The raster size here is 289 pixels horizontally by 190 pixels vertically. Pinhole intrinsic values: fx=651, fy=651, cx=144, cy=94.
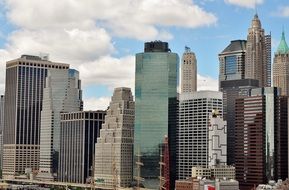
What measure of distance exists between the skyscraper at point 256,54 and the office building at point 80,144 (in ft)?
158

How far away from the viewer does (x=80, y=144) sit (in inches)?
6821

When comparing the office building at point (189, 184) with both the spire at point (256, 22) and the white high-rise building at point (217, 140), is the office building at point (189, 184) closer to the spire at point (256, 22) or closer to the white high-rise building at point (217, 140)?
the white high-rise building at point (217, 140)

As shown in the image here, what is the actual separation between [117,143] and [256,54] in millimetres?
61735

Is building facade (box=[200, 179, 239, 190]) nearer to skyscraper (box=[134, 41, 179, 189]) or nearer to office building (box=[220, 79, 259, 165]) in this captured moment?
skyscraper (box=[134, 41, 179, 189])

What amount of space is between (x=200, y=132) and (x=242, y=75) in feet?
182

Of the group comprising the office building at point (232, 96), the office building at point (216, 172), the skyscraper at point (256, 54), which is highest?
the skyscraper at point (256, 54)

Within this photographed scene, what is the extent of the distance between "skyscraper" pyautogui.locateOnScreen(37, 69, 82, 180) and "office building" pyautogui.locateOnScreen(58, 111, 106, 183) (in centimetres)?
938

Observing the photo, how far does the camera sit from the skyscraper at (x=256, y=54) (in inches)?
7628

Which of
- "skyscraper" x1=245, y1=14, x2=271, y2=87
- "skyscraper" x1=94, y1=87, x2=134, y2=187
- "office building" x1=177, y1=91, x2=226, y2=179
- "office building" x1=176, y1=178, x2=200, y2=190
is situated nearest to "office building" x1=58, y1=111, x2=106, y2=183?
"skyscraper" x1=94, y1=87, x2=134, y2=187

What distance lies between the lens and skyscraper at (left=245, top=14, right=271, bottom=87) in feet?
636

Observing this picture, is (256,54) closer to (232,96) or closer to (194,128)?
(232,96)

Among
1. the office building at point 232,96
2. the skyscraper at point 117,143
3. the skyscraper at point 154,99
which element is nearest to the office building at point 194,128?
the skyscraper at point 154,99

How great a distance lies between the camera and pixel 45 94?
19600cm

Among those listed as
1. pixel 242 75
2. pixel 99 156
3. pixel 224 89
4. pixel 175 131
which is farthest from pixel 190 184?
pixel 242 75
